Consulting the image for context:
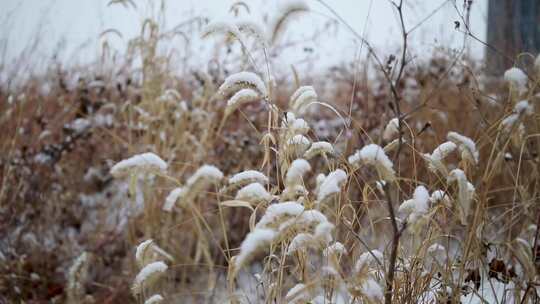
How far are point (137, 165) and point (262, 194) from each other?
0.25 metres

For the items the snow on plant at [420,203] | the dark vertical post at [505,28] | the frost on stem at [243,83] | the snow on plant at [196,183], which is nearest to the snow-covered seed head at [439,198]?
the snow on plant at [420,203]

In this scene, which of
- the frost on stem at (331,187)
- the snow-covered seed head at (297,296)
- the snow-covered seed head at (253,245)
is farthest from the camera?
the snow-covered seed head at (297,296)

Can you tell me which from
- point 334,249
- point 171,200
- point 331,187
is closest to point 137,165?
point 171,200

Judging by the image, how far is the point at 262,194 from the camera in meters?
1.14

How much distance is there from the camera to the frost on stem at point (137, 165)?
1062 millimetres

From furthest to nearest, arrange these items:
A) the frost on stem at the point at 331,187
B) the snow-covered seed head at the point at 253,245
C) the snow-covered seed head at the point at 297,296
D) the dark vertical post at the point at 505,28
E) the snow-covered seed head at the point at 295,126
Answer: the dark vertical post at the point at 505,28, the snow-covered seed head at the point at 295,126, the snow-covered seed head at the point at 297,296, the frost on stem at the point at 331,187, the snow-covered seed head at the point at 253,245

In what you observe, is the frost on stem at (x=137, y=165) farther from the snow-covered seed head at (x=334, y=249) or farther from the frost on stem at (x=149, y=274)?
the snow-covered seed head at (x=334, y=249)

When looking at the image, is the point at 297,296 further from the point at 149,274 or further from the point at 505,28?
the point at 505,28

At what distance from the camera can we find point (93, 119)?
3398 mm

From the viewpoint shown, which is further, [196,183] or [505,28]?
[505,28]

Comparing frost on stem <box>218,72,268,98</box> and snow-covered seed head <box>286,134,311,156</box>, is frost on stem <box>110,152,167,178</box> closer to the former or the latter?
frost on stem <box>218,72,268,98</box>

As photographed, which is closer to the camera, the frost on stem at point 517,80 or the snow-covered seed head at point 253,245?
the snow-covered seed head at point 253,245

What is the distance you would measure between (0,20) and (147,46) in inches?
30.8

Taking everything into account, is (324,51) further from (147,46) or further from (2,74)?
(2,74)
